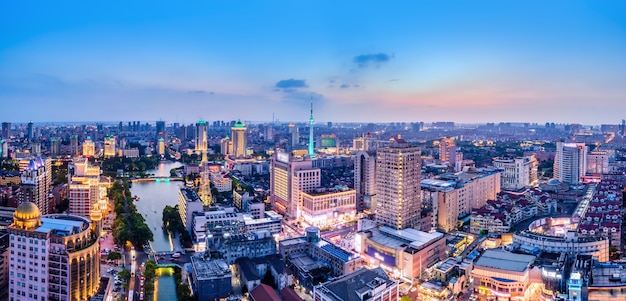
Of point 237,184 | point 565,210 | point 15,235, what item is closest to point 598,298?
point 565,210

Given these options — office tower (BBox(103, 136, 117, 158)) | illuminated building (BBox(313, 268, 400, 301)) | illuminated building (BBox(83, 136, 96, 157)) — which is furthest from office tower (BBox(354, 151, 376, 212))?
office tower (BBox(103, 136, 117, 158))

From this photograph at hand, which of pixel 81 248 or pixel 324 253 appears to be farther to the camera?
pixel 324 253

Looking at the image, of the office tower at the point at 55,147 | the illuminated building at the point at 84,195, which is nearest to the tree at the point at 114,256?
the illuminated building at the point at 84,195

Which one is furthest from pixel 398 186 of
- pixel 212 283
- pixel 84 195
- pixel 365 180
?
pixel 84 195

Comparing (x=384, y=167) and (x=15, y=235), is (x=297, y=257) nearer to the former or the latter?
(x=384, y=167)

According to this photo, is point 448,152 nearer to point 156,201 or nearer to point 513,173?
point 513,173
